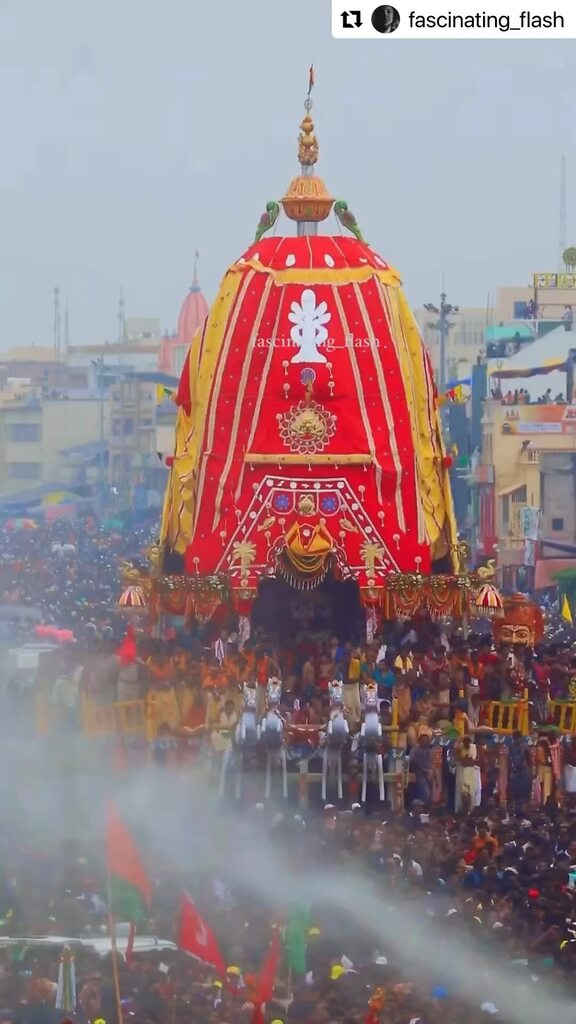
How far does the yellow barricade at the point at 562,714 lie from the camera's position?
4839 cm

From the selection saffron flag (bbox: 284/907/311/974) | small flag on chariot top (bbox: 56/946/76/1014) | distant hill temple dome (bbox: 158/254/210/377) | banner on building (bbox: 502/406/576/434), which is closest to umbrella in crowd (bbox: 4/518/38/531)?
banner on building (bbox: 502/406/576/434)

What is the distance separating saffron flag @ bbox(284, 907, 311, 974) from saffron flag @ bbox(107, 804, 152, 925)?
5.09 ft

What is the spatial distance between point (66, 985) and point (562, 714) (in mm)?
17039

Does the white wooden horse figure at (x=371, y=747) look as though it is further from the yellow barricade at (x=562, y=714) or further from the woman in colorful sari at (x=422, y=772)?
the yellow barricade at (x=562, y=714)

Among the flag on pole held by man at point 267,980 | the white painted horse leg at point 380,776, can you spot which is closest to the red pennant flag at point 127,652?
the white painted horse leg at point 380,776

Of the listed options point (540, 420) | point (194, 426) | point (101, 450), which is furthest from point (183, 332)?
point (194, 426)

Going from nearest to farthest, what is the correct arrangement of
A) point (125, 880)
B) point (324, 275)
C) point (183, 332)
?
point (125, 880) < point (324, 275) < point (183, 332)

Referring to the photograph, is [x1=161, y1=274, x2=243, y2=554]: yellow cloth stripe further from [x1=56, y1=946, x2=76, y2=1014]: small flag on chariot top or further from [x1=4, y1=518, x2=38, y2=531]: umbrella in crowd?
[x1=4, y1=518, x2=38, y2=531]: umbrella in crowd

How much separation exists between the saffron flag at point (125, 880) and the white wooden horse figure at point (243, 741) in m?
7.12

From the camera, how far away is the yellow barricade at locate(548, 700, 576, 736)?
159ft

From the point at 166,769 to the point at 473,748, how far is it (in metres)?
4.09

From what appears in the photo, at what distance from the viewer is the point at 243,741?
45.0 m

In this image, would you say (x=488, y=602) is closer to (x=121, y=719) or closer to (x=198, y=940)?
(x=121, y=719)

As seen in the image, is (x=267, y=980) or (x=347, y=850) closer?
(x=267, y=980)
